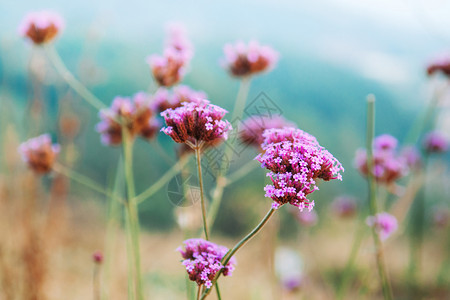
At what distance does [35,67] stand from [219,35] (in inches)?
187

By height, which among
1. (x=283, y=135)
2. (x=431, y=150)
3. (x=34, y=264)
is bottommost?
(x=283, y=135)

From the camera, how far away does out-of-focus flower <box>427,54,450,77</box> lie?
75.8 inches

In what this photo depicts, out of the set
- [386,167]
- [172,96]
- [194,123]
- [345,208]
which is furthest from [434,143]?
[194,123]

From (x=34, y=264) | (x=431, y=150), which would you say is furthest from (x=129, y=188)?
(x=431, y=150)

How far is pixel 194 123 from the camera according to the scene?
81cm

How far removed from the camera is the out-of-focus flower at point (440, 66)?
1.92 meters

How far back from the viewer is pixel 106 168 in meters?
5.07

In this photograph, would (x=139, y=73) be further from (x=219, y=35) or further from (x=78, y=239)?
(x=78, y=239)

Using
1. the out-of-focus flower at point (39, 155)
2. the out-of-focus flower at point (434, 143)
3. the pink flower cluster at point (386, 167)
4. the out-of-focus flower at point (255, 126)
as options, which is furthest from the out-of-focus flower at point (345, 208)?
the out-of-focus flower at point (39, 155)

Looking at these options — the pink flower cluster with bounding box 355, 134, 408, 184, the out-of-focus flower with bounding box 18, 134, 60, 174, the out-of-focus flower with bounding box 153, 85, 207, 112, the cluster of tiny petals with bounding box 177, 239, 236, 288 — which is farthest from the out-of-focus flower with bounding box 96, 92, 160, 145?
the pink flower cluster with bounding box 355, 134, 408, 184

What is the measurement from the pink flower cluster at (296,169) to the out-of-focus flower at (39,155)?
0.94 metres

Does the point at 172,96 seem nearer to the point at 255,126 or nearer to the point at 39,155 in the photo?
the point at 255,126

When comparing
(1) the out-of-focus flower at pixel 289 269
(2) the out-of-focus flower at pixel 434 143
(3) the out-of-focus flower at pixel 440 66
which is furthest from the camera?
(1) the out-of-focus flower at pixel 289 269

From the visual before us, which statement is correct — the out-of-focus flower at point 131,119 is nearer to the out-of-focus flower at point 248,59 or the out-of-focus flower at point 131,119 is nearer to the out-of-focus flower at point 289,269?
the out-of-focus flower at point 248,59
